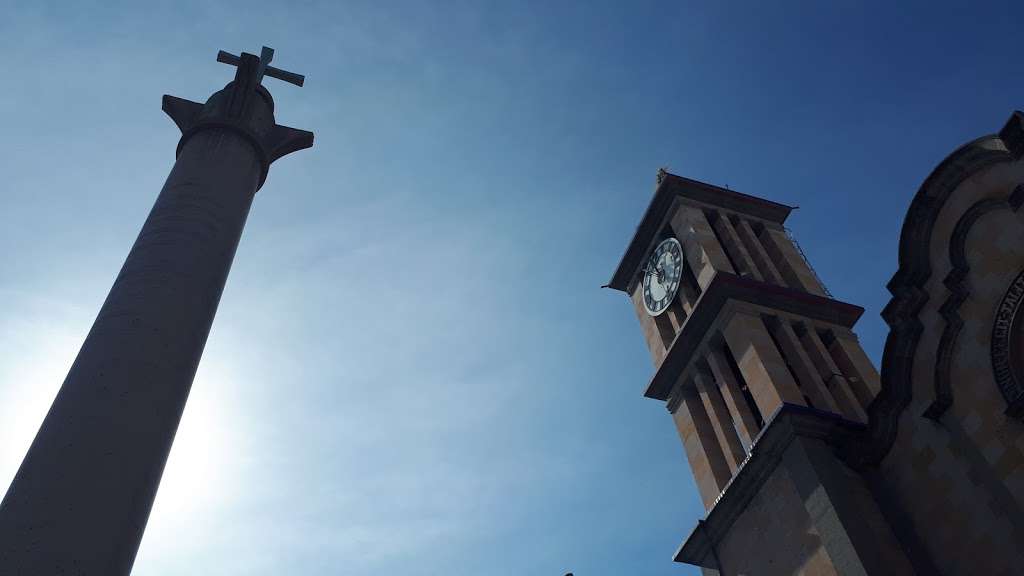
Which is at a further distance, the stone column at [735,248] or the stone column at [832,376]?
the stone column at [735,248]

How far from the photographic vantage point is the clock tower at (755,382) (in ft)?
71.3

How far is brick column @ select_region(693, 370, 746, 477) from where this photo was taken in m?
28.1

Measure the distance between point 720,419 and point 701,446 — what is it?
1.25m

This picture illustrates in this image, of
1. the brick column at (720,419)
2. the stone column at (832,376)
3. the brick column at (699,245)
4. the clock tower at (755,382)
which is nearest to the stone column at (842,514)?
the clock tower at (755,382)

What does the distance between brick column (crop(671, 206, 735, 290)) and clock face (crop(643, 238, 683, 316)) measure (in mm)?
573

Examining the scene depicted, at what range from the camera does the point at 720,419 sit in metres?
29.2

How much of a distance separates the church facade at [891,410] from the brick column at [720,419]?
0.05 meters

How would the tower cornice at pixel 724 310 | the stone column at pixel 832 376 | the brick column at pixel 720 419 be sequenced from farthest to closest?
1. the tower cornice at pixel 724 310
2. the brick column at pixel 720 419
3. the stone column at pixel 832 376

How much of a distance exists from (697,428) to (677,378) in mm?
2658

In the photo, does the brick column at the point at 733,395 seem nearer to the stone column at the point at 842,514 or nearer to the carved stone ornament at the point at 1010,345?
the stone column at the point at 842,514

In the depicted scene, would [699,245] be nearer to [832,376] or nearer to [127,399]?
[832,376]

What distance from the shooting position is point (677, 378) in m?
32.2

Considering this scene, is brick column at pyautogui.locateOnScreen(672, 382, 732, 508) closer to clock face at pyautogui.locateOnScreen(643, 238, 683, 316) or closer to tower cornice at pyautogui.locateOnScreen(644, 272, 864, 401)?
tower cornice at pyautogui.locateOnScreen(644, 272, 864, 401)

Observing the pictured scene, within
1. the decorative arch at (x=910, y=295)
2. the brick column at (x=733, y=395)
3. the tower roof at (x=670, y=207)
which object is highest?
the tower roof at (x=670, y=207)
